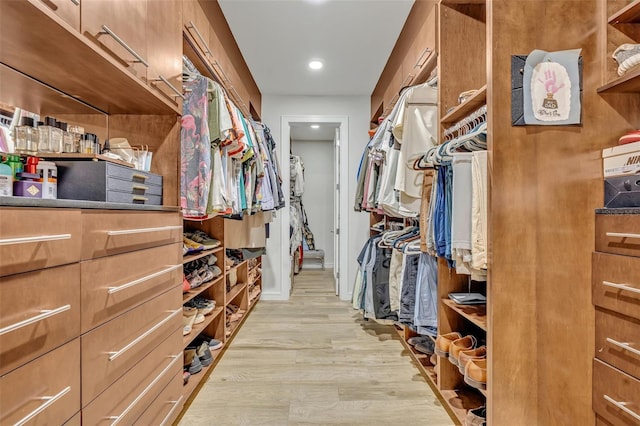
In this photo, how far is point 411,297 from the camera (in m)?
2.00

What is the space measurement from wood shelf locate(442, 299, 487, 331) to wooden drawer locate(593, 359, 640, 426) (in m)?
0.37

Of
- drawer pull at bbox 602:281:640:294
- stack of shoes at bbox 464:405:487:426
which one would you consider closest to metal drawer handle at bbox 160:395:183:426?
stack of shoes at bbox 464:405:487:426

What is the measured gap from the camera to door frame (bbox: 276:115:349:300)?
3725mm

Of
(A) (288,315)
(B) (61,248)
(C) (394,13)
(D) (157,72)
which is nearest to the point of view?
(B) (61,248)

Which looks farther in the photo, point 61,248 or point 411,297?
point 411,297

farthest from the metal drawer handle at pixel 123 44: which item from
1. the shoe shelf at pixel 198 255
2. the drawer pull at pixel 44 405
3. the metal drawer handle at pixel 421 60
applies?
the metal drawer handle at pixel 421 60

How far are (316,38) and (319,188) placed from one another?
11.0 ft

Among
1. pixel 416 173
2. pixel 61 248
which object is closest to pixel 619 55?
pixel 416 173

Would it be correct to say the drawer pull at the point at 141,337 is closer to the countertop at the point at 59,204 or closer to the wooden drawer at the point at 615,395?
the countertop at the point at 59,204

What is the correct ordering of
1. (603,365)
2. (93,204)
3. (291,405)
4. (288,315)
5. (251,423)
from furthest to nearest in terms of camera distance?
(288,315) < (291,405) < (251,423) < (603,365) < (93,204)

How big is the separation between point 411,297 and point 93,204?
1.71 metres

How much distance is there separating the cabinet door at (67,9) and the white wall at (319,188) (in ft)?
15.9

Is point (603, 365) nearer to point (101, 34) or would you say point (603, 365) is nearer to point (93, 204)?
point (93, 204)

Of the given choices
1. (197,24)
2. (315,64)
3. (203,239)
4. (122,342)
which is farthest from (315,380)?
(315,64)
